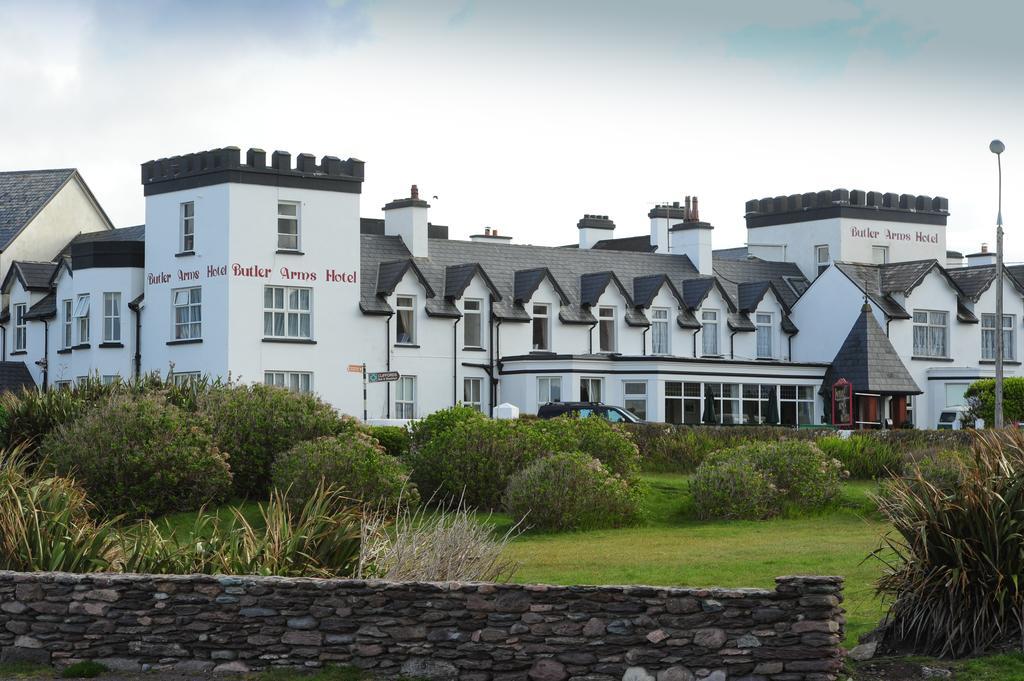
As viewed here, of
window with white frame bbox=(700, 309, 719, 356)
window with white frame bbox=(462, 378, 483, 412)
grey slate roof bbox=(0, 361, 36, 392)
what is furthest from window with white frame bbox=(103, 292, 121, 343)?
window with white frame bbox=(700, 309, 719, 356)

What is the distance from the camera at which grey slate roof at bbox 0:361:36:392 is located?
2247 inches

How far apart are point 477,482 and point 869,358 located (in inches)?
1223

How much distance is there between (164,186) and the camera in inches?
2063

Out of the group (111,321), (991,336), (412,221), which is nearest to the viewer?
(111,321)

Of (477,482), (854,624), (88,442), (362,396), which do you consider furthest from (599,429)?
(362,396)

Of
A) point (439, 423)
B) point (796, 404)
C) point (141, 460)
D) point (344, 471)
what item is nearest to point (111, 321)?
point (796, 404)

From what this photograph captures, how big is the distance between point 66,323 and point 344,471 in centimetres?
3193

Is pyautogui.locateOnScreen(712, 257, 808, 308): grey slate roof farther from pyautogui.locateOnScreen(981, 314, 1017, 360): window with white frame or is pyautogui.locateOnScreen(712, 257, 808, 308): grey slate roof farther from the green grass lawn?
the green grass lawn

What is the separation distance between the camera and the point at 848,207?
6525 centimetres

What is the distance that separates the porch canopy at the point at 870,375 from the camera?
56.5 m

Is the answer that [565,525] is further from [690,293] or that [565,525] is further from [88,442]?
[690,293]

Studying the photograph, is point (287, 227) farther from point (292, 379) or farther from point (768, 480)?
point (768, 480)

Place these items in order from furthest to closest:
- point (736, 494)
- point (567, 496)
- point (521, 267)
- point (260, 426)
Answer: point (521, 267)
point (260, 426)
point (736, 494)
point (567, 496)

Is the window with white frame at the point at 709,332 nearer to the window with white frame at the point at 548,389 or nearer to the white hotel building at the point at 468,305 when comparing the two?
the white hotel building at the point at 468,305
